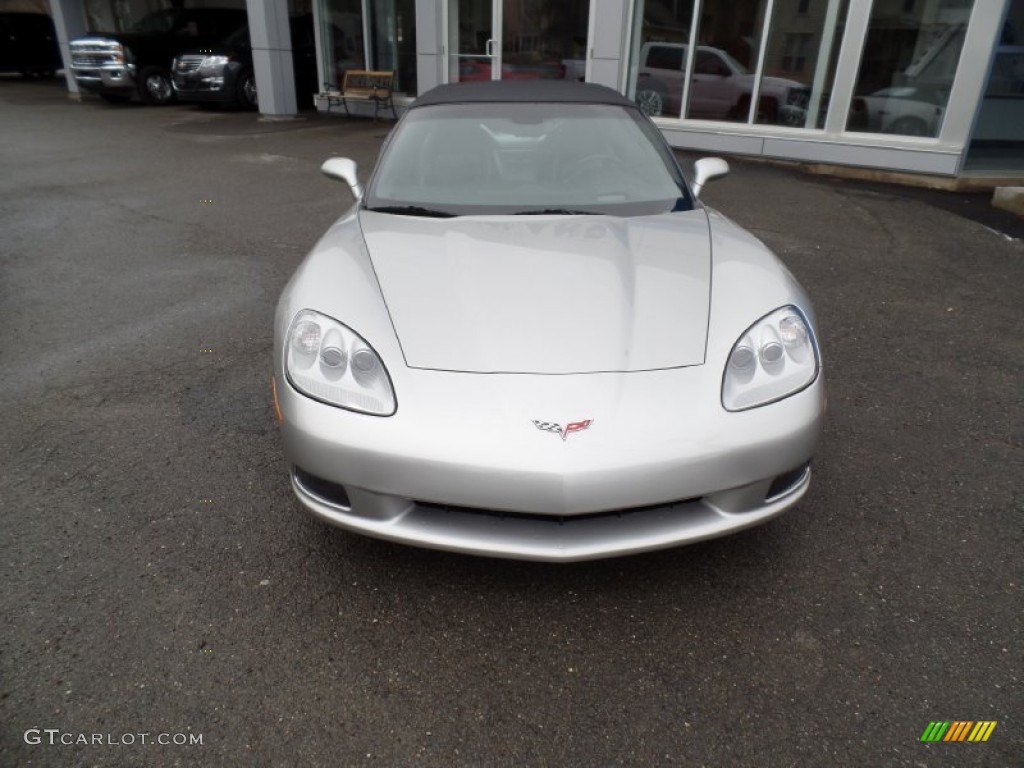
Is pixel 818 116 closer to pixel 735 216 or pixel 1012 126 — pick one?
pixel 1012 126

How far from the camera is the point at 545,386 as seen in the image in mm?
1927

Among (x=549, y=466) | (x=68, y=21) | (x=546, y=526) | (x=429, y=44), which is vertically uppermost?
(x=68, y=21)

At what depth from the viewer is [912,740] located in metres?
1.71

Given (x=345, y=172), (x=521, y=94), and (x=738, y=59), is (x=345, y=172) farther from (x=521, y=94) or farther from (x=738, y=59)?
(x=738, y=59)

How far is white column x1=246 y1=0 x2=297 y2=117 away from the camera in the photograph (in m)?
12.4

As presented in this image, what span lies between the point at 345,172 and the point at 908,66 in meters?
8.40

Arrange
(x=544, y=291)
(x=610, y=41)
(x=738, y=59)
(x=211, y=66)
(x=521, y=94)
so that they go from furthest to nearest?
(x=211, y=66) < (x=610, y=41) < (x=738, y=59) < (x=521, y=94) < (x=544, y=291)

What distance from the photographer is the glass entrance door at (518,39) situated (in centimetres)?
1101

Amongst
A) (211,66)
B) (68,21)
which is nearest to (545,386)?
(211,66)

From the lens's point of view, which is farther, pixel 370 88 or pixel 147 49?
pixel 147 49

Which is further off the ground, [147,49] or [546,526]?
[147,49]

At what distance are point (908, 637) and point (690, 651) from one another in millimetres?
649

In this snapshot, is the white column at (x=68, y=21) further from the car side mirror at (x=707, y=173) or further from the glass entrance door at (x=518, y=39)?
the car side mirror at (x=707, y=173)

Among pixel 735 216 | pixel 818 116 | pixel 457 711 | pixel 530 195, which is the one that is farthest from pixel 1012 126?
pixel 457 711
